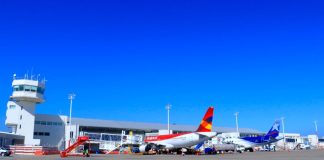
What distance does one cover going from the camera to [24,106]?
270 ft

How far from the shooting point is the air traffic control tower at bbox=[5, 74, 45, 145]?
80.6m

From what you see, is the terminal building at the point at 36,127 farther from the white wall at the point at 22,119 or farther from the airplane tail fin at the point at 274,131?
the airplane tail fin at the point at 274,131

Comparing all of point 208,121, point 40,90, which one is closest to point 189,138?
point 208,121

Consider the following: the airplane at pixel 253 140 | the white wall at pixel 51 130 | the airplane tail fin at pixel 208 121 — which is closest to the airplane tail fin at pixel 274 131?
the airplane at pixel 253 140

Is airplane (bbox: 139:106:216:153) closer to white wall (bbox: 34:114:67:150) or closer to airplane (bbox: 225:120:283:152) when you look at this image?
airplane (bbox: 225:120:283:152)

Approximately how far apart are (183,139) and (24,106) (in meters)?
41.0

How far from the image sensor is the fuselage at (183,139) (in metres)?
61.3

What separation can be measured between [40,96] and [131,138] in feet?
77.2

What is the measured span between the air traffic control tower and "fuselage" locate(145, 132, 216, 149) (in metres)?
31.9

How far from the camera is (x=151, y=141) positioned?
6912 centimetres

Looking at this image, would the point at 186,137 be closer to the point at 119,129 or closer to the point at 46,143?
the point at 46,143

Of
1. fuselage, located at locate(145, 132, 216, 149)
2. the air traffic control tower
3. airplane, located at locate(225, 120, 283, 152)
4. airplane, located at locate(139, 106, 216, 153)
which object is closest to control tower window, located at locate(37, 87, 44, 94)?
the air traffic control tower

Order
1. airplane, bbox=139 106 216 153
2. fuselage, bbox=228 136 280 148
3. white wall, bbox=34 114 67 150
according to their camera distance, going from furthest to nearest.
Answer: white wall, bbox=34 114 67 150
fuselage, bbox=228 136 280 148
airplane, bbox=139 106 216 153

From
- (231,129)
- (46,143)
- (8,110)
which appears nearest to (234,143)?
(46,143)
